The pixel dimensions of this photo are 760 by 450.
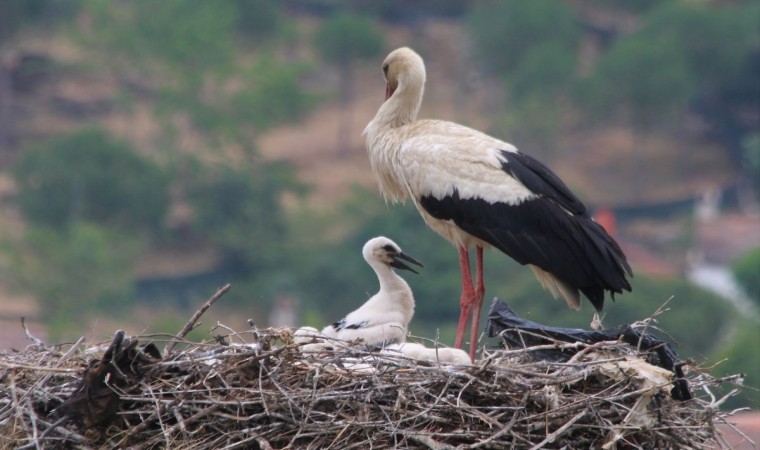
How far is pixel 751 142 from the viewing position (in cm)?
4344

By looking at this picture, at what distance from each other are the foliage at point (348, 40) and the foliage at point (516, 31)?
360 centimetres

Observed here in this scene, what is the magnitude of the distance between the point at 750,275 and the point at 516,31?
24123mm

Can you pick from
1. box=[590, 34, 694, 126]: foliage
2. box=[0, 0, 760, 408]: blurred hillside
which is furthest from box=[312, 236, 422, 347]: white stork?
box=[590, 34, 694, 126]: foliage

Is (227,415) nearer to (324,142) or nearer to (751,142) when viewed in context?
(751,142)

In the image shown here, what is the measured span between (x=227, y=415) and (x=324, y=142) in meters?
42.5

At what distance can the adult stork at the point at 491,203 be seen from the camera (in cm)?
866

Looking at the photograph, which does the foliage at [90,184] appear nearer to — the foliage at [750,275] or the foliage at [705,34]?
the foliage at [750,275]

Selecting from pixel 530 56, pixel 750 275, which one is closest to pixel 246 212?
pixel 530 56

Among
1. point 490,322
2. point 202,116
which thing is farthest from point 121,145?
point 490,322

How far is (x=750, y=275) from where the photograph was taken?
33562 mm

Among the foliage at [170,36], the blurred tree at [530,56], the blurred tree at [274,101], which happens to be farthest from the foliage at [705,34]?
the foliage at [170,36]

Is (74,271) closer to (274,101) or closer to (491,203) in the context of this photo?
(274,101)

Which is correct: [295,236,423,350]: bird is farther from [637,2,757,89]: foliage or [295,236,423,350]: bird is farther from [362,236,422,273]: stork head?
[637,2,757,89]: foliage

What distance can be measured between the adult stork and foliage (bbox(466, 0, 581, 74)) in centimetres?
4527
